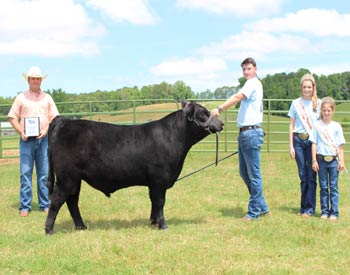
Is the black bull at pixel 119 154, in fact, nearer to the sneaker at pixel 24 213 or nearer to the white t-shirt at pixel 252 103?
the white t-shirt at pixel 252 103

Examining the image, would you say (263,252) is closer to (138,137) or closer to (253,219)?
(253,219)

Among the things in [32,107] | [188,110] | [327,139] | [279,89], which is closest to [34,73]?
[32,107]

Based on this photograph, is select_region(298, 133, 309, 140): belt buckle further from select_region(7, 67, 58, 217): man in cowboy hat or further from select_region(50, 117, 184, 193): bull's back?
select_region(7, 67, 58, 217): man in cowboy hat

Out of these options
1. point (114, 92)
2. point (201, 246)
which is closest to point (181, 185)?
point (201, 246)

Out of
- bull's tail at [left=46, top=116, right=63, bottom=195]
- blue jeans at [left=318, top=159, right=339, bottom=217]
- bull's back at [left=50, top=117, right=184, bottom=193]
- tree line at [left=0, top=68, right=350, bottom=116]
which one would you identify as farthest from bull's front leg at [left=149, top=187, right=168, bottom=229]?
tree line at [left=0, top=68, right=350, bottom=116]

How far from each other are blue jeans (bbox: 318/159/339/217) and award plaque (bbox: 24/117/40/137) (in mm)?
4099

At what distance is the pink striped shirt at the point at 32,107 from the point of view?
6.84 meters

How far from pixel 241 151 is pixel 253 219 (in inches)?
37.2

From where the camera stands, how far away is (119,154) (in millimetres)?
5621

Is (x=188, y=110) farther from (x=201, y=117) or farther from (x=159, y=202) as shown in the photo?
(x=159, y=202)

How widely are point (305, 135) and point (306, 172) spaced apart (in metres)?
0.55

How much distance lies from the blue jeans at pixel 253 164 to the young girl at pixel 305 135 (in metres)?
0.68

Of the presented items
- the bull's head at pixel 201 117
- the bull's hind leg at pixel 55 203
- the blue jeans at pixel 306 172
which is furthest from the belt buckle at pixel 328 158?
the bull's hind leg at pixel 55 203

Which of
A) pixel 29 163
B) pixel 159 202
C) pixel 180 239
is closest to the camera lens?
pixel 180 239
